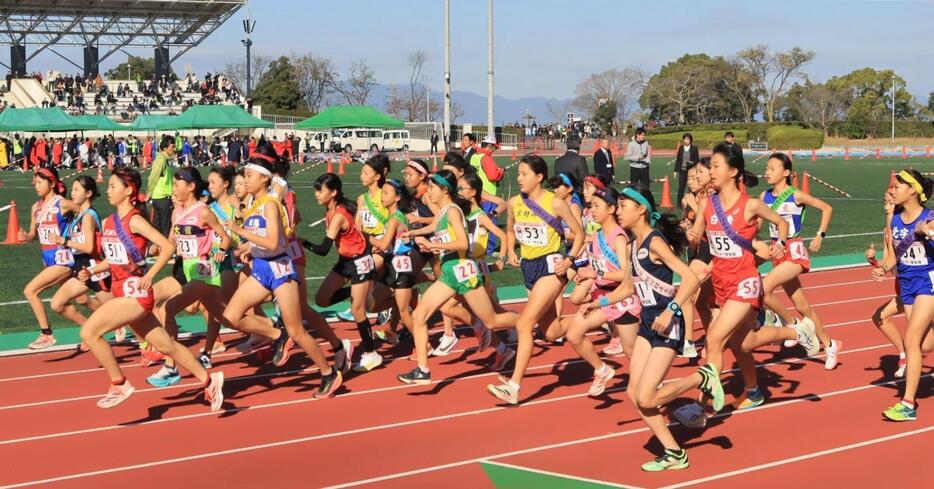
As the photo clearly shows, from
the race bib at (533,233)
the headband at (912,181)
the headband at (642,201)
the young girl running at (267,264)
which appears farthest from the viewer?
the race bib at (533,233)

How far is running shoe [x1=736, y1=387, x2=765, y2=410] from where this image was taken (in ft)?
30.3

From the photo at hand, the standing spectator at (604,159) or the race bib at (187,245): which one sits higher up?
the standing spectator at (604,159)

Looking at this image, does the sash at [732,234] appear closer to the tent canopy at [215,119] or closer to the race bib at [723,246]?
the race bib at [723,246]

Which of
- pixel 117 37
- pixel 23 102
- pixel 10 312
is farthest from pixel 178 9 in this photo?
pixel 10 312

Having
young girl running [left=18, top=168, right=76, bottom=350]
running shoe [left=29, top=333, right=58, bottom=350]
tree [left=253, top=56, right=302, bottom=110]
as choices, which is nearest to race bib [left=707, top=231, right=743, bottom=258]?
young girl running [left=18, top=168, right=76, bottom=350]

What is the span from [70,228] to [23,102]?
68688mm

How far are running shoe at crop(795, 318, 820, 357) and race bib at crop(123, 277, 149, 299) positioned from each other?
5.42 metres

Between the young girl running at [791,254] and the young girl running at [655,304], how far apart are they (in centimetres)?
226

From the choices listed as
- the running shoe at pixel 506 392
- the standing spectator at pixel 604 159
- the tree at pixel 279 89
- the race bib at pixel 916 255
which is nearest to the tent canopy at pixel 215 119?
the standing spectator at pixel 604 159

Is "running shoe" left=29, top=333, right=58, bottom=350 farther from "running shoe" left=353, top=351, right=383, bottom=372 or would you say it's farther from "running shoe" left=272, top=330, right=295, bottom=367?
"running shoe" left=353, top=351, right=383, bottom=372

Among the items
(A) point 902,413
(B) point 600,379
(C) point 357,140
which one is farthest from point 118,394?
(C) point 357,140

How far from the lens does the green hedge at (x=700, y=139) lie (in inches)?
3095

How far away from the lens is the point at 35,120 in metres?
48.8

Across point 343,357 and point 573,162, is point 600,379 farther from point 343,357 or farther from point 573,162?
point 573,162
